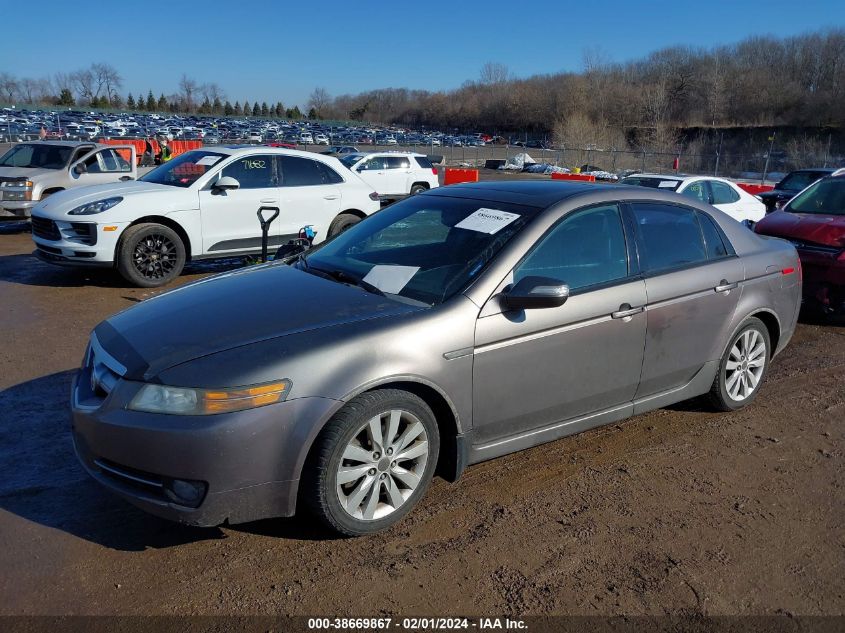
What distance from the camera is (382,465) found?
127 inches

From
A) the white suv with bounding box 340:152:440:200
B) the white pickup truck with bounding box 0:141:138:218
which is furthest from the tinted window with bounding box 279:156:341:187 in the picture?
the white suv with bounding box 340:152:440:200

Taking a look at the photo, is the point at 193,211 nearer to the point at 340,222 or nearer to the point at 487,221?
the point at 340,222

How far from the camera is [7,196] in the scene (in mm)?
12664

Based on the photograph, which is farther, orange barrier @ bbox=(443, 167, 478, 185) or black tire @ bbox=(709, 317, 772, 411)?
orange barrier @ bbox=(443, 167, 478, 185)

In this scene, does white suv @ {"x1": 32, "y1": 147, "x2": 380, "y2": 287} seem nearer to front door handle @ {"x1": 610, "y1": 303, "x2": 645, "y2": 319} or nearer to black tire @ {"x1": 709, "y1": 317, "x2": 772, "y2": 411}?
front door handle @ {"x1": 610, "y1": 303, "x2": 645, "y2": 319}

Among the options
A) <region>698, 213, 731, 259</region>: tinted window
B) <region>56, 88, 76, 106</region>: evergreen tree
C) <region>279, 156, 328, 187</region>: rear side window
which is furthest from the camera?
<region>56, 88, 76, 106</region>: evergreen tree

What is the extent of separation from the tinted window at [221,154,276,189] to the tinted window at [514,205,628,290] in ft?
19.7

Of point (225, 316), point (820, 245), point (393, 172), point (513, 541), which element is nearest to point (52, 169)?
point (393, 172)

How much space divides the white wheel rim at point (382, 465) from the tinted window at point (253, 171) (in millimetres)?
6474

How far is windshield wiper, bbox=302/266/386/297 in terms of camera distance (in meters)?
3.71

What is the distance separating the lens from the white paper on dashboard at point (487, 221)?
12.8 ft

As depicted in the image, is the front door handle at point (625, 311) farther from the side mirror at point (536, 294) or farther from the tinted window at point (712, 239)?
the tinted window at point (712, 239)

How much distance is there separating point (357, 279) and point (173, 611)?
191 cm

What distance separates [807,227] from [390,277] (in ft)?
19.4
